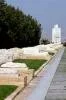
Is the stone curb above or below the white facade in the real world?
above

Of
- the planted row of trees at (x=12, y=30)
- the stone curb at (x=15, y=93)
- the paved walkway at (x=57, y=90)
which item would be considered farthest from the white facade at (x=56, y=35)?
the stone curb at (x=15, y=93)

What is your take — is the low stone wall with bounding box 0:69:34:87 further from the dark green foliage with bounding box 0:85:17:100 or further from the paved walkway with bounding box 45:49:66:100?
the paved walkway with bounding box 45:49:66:100

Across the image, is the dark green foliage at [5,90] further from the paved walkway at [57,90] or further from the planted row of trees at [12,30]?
the planted row of trees at [12,30]

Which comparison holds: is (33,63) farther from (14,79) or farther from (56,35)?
(56,35)

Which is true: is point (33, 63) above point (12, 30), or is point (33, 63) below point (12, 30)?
below

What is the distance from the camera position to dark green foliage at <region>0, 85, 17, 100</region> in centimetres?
1268

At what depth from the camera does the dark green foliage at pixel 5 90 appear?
41.6 feet

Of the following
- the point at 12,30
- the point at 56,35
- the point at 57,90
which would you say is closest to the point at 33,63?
the point at 57,90

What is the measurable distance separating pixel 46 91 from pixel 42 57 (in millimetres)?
21738

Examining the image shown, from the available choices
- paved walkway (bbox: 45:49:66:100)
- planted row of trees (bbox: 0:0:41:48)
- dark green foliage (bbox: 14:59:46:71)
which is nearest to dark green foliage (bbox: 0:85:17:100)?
paved walkway (bbox: 45:49:66:100)

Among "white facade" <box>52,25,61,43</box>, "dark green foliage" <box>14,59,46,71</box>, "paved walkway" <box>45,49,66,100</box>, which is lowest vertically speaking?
"white facade" <box>52,25,61,43</box>

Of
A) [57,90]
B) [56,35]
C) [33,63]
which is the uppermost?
[57,90]

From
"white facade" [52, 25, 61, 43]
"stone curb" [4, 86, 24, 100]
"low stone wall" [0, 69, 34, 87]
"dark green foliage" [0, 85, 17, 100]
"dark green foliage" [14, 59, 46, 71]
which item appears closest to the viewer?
"stone curb" [4, 86, 24, 100]

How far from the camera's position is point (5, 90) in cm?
1379
